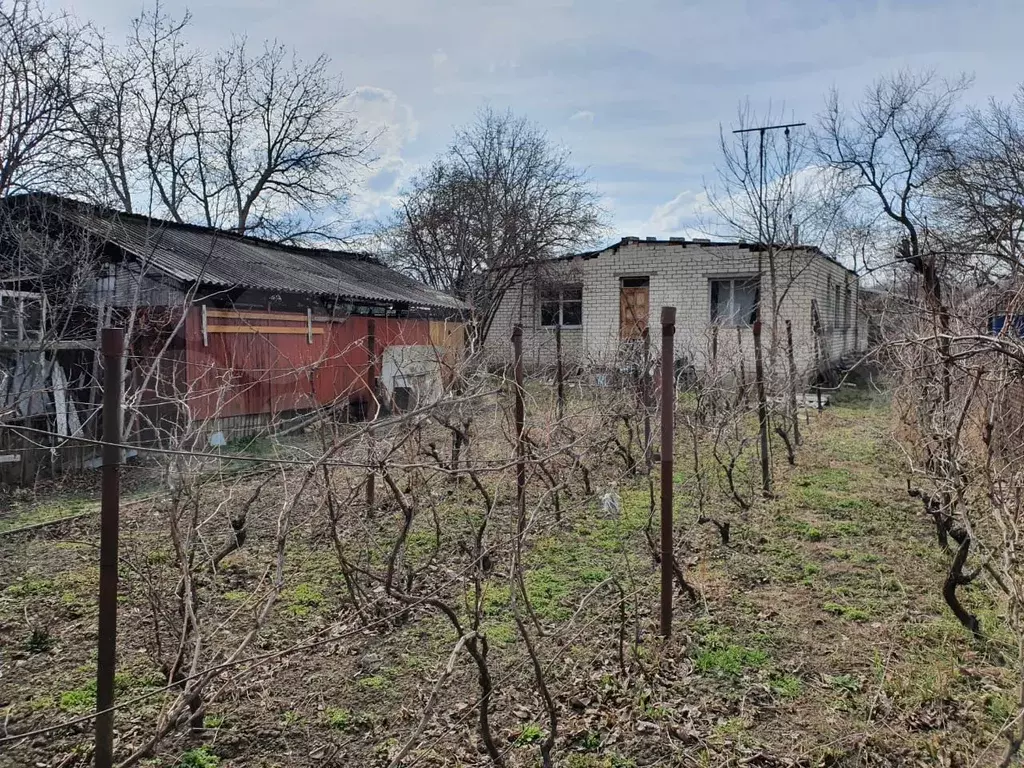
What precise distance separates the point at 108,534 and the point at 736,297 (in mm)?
15395

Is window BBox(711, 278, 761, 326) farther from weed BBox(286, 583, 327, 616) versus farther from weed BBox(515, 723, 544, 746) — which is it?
weed BBox(515, 723, 544, 746)

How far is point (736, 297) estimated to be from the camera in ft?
51.4

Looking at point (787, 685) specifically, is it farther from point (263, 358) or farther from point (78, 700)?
point (263, 358)

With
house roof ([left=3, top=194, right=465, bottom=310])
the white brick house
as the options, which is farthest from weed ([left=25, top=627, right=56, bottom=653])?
the white brick house

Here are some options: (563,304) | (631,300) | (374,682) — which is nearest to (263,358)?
(374,682)

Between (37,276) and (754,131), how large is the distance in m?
10.9

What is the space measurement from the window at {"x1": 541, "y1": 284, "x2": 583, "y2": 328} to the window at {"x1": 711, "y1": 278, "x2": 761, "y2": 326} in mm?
3441

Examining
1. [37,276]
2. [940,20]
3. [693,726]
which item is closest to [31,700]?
[693,726]

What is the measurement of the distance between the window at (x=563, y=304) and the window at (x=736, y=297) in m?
3.44

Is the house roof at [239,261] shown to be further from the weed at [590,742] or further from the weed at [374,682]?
the weed at [590,742]

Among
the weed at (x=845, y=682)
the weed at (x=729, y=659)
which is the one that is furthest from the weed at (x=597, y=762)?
the weed at (x=845, y=682)

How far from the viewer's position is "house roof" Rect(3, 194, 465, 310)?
8922 millimetres

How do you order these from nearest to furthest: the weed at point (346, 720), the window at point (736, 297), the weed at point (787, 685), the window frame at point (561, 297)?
1. the weed at point (346, 720)
2. the weed at point (787, 685)
3. the window at point (736, 297)
4. the window frame at point (561, 297)

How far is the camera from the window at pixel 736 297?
15.3 m
